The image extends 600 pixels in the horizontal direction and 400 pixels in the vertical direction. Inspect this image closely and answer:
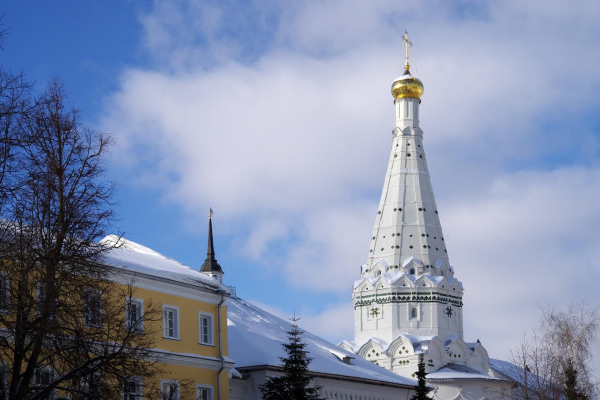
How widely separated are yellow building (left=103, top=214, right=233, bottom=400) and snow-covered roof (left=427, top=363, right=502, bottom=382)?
3678 centimetres

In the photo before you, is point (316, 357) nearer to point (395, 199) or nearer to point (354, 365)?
point (354, 365)

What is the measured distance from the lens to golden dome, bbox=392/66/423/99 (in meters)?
74.8

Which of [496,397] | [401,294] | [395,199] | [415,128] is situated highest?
[415,128]

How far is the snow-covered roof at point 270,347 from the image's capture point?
36250 mm

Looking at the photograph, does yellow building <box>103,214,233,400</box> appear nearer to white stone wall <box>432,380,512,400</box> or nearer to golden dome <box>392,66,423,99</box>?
white stone wall <box>432,380,512,400</box>

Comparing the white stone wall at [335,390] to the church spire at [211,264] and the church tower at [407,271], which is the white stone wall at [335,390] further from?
the church spire at [211,264]

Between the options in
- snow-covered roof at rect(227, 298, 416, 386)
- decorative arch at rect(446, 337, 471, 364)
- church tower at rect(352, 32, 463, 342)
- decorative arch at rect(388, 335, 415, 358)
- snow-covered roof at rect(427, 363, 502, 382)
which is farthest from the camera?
church tower at rect(352, 32, 463, 342)

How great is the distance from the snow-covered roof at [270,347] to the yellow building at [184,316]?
6.09m

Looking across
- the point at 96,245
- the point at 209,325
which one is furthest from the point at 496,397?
the point at 96,245

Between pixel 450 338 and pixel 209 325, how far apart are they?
42.0m

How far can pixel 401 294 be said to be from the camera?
227 ft

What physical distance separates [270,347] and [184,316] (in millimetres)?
9394

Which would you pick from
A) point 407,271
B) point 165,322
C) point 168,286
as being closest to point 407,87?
point 407,271

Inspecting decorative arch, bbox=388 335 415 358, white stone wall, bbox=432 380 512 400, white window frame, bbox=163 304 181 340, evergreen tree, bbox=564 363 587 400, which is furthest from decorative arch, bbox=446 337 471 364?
white window frame, bbox=163 304 181 340
